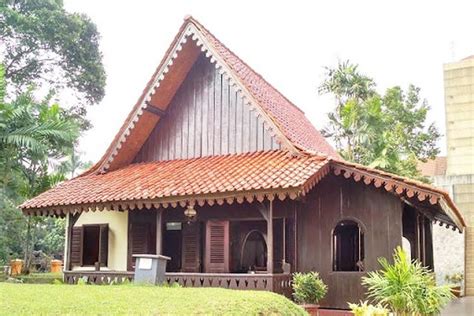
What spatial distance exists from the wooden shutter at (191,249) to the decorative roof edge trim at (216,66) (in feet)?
9.95

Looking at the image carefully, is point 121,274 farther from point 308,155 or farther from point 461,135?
point 461,135

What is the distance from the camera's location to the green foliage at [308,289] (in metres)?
11.5

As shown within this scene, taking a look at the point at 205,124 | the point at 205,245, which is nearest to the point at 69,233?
the point at 205,245

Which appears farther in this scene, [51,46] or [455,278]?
[51,46]

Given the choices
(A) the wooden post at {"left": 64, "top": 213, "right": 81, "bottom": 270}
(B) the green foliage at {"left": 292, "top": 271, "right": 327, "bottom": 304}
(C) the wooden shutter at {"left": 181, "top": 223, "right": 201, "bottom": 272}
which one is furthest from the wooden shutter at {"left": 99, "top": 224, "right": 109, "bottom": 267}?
(B) the green foliage at {"left": 292, "top": 271, "right": 327, "bottom": 304}

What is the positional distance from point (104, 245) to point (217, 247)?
3723 mm

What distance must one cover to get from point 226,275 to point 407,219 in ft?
21.2

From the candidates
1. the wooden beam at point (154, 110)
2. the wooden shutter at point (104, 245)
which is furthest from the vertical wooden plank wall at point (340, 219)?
the wooden shutter at point (104, 245)

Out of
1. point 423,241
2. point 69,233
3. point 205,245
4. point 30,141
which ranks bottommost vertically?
point 205,245

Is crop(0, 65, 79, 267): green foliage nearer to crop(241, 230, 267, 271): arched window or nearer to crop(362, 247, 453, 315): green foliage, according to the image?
crop(241, 230, 267, 271): arched window

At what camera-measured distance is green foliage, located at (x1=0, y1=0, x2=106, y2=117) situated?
27.2m

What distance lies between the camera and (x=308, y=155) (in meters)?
12.3

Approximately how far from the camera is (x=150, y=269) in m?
12.1

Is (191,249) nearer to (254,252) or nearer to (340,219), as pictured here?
(254,252)
